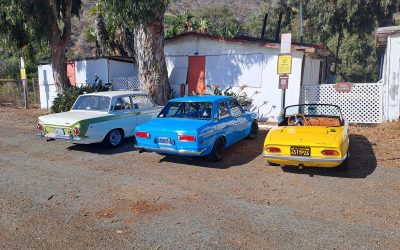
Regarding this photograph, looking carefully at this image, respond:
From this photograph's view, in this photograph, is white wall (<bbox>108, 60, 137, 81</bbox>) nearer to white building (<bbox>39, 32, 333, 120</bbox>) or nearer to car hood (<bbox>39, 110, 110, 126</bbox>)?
white building (<bbox>39, 32, 333, 120</bbox>)

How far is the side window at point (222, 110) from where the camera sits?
7445 mm

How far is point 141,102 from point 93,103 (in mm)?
1362

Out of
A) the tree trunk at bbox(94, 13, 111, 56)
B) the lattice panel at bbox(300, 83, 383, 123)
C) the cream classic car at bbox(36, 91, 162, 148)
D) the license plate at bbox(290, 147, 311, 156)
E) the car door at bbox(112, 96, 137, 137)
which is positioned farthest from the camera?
the tree trunk at bbox(94, 13, 111, 56)

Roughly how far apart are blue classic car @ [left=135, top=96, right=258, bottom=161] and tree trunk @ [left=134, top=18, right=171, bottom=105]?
5285mm

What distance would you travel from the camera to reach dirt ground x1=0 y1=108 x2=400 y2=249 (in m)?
3.98

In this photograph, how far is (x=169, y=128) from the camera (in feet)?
22.4

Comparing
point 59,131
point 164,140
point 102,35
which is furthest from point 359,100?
point 102,35

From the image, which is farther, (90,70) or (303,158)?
(90,70)

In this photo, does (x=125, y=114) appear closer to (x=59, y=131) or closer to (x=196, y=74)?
(x=59, y=131)

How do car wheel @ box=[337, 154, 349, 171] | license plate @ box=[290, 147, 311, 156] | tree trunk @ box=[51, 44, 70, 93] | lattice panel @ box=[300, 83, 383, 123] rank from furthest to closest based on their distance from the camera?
tree trunk @ box=[51, 44, 70, 93] → lattice panel @ box=[300, 83, 383, 123] → car wheel @ box=[337, 154, 349, 171] → license plate @ box=[290, 147, 311, 156]

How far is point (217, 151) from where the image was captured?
7.22 meters

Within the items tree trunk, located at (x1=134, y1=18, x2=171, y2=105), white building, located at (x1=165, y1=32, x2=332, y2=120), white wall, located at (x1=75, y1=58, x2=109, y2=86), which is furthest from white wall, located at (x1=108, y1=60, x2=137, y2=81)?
tree trunk, located at (x1=134, y1=18, x2=171, y2=105)

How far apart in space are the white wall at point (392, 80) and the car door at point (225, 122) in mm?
5903

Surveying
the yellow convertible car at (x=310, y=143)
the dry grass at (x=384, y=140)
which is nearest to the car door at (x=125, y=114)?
the yellow convertible car at (x=310, y=143)
